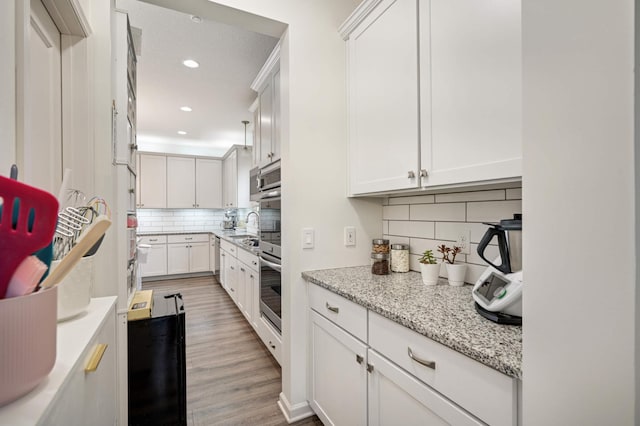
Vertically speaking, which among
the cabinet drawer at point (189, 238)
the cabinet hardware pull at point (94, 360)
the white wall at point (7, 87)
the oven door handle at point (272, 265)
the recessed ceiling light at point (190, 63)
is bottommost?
the cabinet drawer at point (189, 238)

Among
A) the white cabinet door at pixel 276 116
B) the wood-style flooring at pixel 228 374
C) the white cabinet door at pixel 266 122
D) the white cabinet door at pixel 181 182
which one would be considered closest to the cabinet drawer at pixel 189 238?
the white cabinet door at pixel 181 182

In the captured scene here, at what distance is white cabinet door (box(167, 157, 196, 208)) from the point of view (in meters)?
5.73

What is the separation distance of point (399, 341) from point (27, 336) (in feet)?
3.23

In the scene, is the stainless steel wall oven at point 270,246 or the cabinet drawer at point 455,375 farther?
the stainless steel wall oven at point 270,246

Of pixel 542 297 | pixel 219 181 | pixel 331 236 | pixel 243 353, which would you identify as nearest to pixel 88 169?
pixel 331 236

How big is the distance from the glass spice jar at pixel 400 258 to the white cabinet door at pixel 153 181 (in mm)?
5244

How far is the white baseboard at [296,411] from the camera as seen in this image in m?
1.71

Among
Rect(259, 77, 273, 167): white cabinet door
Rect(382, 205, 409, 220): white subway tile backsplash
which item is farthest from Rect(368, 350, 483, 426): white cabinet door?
Rect(259, 77, 273, 167): white cabinet door

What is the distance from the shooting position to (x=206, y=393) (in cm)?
198

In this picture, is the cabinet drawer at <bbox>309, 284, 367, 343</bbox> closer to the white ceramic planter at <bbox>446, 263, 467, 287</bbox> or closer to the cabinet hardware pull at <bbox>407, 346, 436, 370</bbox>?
the cabinet hardware pull at <bbox>407, 346, 436, 370</bbox>

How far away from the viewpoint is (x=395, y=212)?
1894 millimetres

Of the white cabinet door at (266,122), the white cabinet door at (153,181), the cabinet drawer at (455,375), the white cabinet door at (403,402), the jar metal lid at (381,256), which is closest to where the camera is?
the cabinet drawer at (455,375)

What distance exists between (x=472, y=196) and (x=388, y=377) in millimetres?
925

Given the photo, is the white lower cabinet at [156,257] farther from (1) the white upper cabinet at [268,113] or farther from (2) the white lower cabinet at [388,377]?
(2) the white lower cabinet at [388,377]
